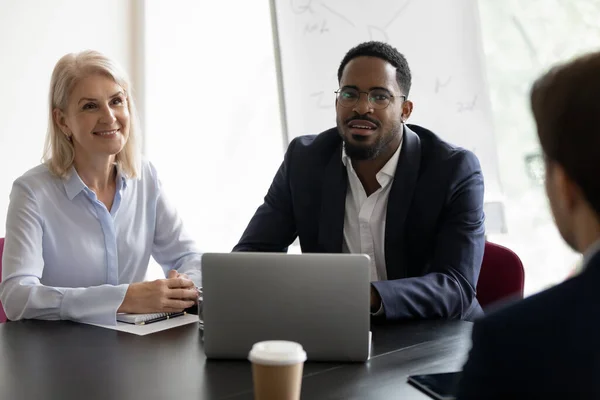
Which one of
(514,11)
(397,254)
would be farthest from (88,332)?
(514,11)

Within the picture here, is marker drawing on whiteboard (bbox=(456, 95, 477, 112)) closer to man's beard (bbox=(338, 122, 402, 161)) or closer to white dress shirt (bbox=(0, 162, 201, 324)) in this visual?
man's beard (bbox=(338, 122, 402, 161))

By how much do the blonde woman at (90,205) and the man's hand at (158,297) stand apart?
0.15m

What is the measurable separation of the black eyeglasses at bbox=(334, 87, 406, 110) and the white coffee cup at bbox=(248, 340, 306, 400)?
1.32m

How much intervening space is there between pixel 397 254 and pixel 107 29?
6.62 ft

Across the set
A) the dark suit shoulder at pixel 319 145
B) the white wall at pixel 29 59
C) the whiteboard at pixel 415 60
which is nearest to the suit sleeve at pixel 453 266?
the dark suit shoulder at pixel 319 145

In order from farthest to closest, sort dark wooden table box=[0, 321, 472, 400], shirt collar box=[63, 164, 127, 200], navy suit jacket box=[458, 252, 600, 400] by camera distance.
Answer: shirt collar box=[63, 164, 127, 200] → dark wooden table box=[0, 321, 472, 400] → navy suit jacket box=[458, 252, 600, 400]

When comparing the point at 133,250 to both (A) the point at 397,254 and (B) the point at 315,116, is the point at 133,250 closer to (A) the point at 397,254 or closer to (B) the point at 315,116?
(A) the point at 397,254

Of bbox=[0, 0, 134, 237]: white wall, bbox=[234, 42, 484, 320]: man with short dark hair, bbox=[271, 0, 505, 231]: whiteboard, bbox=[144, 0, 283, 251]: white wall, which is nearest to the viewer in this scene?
bbox=[234, 42, 484, 320]: man with short dark hair

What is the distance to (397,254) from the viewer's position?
7.07 ft

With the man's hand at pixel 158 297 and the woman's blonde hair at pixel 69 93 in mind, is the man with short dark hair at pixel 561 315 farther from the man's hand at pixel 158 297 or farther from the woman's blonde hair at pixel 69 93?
the woman's blonde hair at pixel 69 93

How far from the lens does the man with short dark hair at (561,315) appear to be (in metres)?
0.80

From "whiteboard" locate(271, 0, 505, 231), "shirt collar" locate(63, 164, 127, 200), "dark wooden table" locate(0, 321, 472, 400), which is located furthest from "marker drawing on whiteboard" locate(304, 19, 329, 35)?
"dark wooden table" locate(0, 321, 472, 400)

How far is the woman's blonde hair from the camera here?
91.3 inches

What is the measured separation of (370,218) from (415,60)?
0.92m
